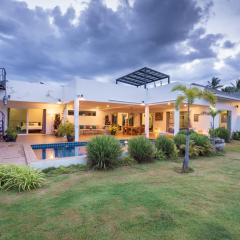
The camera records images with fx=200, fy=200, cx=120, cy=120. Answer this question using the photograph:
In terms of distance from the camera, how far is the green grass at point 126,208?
329 centimetres

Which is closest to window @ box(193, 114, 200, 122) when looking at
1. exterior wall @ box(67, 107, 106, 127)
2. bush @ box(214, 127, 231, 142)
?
bush @ box(214, 127, 231, 142)

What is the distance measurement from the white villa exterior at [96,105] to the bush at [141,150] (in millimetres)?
5995

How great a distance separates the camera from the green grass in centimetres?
329

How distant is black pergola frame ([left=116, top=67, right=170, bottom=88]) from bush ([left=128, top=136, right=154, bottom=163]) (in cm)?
988

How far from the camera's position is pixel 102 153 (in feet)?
25.1

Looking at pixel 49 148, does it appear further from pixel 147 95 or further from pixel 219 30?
pixel 219 30

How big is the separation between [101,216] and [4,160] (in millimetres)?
5980

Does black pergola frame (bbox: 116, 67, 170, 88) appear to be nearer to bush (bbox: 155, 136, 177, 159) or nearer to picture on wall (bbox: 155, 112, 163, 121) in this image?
picture on wall (bbox: 155, 112, 163, 121)

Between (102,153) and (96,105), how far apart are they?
1197 cm

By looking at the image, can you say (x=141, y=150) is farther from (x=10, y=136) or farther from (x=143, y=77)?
(x=143, y=77)

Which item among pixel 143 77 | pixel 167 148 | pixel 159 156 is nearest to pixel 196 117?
pixel 143 77

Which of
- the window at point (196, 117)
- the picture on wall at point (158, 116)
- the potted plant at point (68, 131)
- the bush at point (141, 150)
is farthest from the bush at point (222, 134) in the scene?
the potted plant at point (68, 131)

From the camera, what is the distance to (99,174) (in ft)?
23.2

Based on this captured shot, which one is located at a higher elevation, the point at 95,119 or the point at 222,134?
the point at 95,119
